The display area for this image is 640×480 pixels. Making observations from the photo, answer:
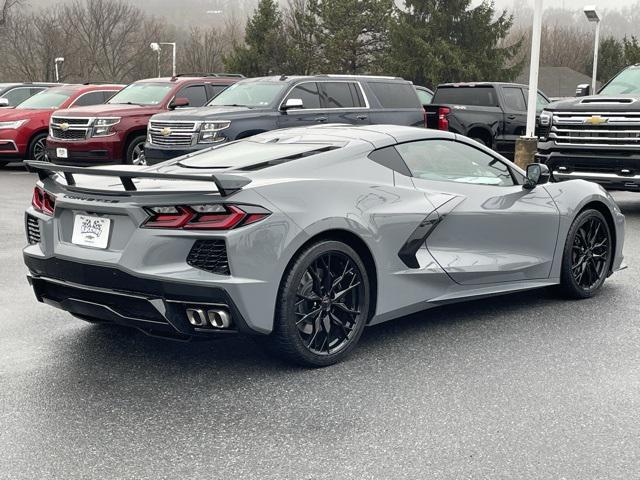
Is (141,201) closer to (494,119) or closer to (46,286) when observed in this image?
(46,286)

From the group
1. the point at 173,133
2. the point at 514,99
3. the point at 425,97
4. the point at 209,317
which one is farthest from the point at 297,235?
the point at 425,97

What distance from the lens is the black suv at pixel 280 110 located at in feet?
41.9

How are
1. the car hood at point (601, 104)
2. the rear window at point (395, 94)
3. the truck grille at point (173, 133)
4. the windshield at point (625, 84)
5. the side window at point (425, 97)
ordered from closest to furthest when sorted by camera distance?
the car hood at point (601, 104), the windshield at point (625, 84), the truck grille at point (173, 133), the rear window at point (395, 94), the side window at point (425, 97)

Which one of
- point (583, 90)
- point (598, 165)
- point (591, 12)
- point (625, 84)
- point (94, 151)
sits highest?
point (591, 12)

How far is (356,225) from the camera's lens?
491cm

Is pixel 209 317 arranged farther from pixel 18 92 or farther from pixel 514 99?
pixel 18 92

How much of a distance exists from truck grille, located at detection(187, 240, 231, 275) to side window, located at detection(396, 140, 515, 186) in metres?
1.69

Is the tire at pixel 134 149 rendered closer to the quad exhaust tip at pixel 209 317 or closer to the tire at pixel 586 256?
the tire at pixel 586 256

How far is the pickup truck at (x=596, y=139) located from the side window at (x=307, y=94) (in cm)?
368

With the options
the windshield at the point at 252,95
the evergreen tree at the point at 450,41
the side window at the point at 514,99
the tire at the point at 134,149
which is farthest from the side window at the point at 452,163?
the evergreen tree at the point at 450,41

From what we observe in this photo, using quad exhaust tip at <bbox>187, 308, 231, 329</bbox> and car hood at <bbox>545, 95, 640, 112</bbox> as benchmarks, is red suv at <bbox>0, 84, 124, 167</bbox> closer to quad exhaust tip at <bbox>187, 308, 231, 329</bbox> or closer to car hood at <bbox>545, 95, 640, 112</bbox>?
car hood at <bbox>545, 95, 640, 112</bbox>

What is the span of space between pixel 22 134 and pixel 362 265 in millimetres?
14172

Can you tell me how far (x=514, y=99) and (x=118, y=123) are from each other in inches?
324

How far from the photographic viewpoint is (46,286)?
4867 mm
